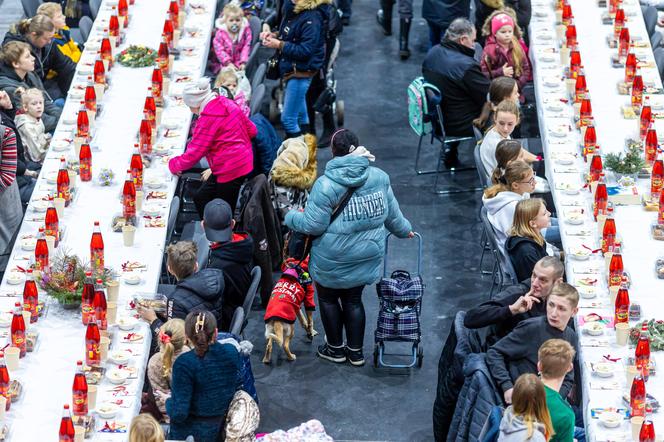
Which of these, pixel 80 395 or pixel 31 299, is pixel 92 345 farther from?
pixel 31 299

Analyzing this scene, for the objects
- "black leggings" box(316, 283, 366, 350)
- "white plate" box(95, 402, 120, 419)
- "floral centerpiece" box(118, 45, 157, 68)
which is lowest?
"black leggings" box(316, 283, 366, 350)

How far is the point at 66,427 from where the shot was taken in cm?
766

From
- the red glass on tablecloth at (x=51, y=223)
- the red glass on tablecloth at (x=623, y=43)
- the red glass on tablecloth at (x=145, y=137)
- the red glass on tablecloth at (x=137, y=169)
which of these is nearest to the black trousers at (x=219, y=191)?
the red glass on tablecloth at (x=145, y=137)

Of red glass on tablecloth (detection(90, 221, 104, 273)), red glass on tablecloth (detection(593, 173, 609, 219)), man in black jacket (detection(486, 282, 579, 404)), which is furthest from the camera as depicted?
red glass on tablecloth (detection(593, 173, 609, 219))

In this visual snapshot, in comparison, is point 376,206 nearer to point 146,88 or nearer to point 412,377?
point 412,377

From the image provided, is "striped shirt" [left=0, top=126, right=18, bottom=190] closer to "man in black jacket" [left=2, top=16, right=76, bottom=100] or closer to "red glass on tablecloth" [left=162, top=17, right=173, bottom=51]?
"man in black jacket" [left=2, top=16, right=76, bottom=100]

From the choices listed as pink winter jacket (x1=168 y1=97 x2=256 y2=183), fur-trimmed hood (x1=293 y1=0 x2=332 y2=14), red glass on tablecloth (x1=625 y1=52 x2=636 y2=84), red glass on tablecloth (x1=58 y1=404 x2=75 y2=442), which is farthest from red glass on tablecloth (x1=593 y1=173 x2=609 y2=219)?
red glass on tablecloth (x1=58 y1=404 x2=75 y2=442)

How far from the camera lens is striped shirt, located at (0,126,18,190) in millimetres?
9836

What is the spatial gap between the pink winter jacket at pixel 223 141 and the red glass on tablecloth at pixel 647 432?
4.06 m

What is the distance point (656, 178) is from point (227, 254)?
2.98m

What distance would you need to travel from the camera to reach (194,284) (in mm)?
8914

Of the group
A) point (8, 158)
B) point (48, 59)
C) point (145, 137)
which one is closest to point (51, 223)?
point (8, 158)

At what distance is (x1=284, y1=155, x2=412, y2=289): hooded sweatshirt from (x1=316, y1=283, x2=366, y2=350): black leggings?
10 centimetres

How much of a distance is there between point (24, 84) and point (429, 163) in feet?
11.4
